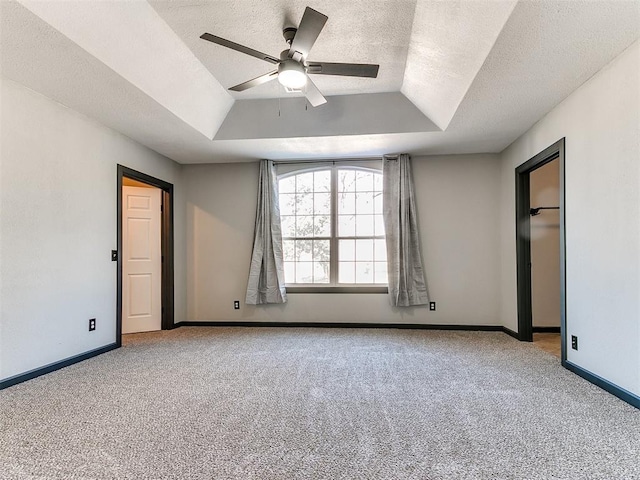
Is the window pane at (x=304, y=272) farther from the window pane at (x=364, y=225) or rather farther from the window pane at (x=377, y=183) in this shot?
the window pane at (x=377, y=183)

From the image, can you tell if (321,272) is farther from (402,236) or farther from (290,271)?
(402,236)

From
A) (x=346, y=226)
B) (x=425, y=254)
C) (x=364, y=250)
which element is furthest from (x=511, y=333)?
(x=346, y=226)

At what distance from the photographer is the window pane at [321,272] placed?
17.8 ft

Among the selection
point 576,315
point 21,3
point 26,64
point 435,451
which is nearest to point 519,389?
point 576,315

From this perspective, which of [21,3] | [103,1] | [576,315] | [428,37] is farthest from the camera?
[576,315]

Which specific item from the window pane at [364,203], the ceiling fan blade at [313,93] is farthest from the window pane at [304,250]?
the ceiling fan blade at [313,93]

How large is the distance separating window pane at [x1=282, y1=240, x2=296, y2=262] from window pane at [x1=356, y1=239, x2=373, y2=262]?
0.94 m

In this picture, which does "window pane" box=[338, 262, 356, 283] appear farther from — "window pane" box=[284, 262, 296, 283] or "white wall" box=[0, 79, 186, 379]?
"white wall" box=[0, 79, 186, 379]

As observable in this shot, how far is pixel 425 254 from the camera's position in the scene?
5164 mm

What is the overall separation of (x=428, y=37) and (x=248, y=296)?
3815 millimetres

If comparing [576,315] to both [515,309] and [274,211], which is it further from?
[274,211]

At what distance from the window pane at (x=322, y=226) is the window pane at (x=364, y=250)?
0.47 meters

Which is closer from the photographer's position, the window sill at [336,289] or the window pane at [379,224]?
the window sill at [336,289]

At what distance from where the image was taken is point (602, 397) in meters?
2.55
